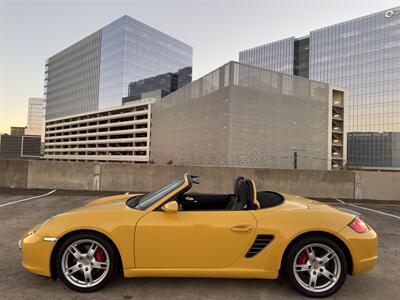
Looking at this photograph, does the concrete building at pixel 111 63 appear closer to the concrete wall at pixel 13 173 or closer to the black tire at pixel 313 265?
the concrete wall at pixel 13 173

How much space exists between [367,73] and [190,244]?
103 meters

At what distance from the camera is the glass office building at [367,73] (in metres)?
85.6

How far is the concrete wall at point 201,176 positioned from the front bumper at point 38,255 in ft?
28.3

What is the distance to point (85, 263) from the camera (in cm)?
313

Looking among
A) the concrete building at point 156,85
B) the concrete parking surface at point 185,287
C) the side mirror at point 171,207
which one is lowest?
the concrete parking surface at point 185,287

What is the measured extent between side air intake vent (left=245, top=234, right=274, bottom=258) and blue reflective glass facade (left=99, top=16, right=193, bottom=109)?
346 feet

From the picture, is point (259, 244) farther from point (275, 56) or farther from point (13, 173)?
point (275, 56)

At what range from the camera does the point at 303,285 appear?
3135 mm

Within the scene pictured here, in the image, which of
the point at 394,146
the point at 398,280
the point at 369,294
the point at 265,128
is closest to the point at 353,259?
the point at 369,294

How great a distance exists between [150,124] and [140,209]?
271 feet

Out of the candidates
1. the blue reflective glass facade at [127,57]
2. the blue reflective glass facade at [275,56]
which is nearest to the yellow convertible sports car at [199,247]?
the blue reflective glass facade at [127,57]

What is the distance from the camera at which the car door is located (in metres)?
3.07

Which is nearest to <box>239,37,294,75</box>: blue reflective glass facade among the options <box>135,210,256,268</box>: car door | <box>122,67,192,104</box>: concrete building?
<box>122,67,192,104</box>: concrete building

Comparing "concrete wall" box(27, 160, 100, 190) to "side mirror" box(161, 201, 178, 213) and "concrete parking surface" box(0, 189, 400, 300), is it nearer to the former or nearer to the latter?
"concrete parking surface" box(0, 189, 400, 300)
